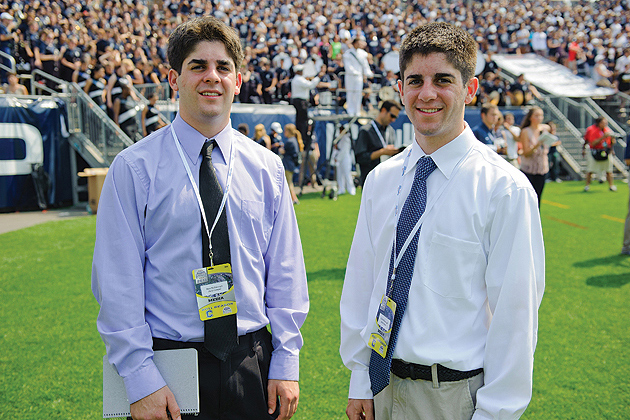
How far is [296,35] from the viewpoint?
21.4 metres

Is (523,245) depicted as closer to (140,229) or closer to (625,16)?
(140,229)

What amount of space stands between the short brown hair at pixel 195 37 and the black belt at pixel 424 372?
1322mm

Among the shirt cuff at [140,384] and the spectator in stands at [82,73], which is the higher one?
the spectator in stands at [82,73]

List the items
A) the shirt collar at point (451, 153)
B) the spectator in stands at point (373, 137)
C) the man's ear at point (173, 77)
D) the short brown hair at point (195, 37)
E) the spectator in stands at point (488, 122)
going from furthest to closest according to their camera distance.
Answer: the spectator in stands at point (488, 122) < the spectator in stands at point (373, 137) < the man's ear at point (173, 77) < the short brown hair at point (195, 37) < the shirt collar at point (451, 153)

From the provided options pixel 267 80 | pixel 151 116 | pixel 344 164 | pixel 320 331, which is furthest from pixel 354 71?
pixel 320 331

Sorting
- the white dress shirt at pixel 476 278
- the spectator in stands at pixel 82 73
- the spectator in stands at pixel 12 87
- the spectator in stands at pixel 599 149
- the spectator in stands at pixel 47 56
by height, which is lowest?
the spectator in stands at pixel 599 149

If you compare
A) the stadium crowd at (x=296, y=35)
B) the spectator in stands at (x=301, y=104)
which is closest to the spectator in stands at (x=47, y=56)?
the stadium crowd at (x=296, y=35)

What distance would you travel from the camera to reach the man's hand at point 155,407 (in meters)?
1.70

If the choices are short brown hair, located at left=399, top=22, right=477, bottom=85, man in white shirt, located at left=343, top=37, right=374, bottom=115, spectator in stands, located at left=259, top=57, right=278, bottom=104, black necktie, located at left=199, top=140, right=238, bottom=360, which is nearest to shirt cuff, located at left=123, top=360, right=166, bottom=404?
black necktie, located at left=199, top=140, right=238, bottom=360

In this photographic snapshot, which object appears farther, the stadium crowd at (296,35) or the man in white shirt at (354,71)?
the man in white shirt at (354,71)

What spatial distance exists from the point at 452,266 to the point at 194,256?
2.96ft

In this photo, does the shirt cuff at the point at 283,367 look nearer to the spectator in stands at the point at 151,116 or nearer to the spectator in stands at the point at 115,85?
the spectator in stands at the point at 151,116

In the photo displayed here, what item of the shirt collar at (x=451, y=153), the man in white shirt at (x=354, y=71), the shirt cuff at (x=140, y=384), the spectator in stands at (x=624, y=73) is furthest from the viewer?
the spectator in stands at (x=624, y=73)

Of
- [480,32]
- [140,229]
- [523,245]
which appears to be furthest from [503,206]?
[480,32]
